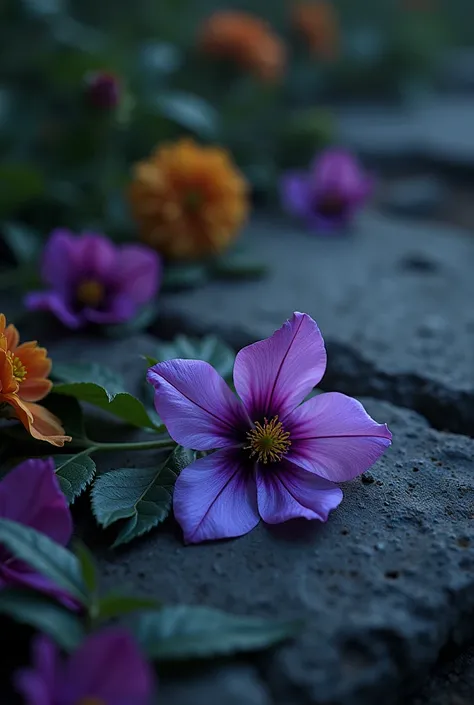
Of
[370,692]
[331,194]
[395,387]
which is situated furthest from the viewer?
[331,194]

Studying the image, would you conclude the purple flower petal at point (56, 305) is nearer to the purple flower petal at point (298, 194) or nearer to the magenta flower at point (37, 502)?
the magenta flower at point (37, 502)

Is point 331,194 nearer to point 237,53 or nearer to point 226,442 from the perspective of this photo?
point 237,53

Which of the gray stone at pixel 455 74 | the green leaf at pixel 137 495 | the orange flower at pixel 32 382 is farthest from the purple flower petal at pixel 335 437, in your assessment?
the gray stone at pixel 455 74

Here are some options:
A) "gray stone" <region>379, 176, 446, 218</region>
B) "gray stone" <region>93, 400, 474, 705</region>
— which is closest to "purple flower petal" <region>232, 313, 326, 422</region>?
"gray stone" <region>93, 400, 474, 705</region>

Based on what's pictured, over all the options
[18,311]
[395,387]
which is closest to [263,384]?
[395,387]

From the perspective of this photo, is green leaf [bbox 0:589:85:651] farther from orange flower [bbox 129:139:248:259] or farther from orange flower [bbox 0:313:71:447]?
orange flower [bbox 129:139:248:259]

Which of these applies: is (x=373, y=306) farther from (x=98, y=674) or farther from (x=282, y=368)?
(x=98, y=674)
